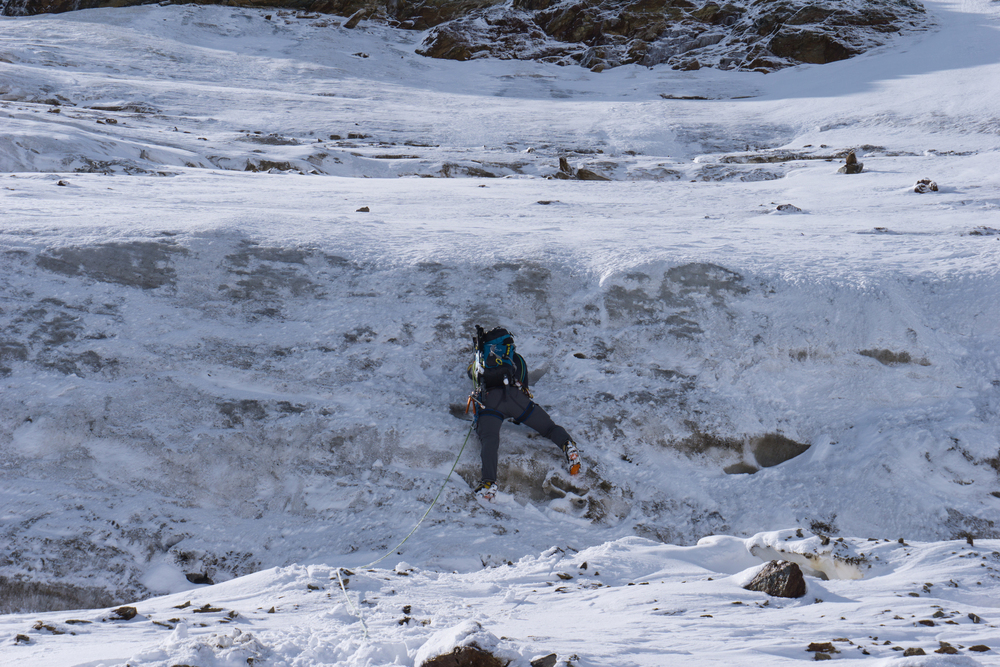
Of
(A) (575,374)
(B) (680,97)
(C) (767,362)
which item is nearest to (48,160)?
(A) (575,374)

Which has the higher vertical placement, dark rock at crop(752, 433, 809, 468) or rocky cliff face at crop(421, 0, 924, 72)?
rocky cliff face at crop(421, 0, 924, 72)

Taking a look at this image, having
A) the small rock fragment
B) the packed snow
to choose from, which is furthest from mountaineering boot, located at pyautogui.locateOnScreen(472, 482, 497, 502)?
the small rock fragment

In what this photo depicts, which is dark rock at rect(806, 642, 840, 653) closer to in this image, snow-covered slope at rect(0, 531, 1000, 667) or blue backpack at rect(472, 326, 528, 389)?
snow-covered slope at rect(0, 531, 1000, 667)

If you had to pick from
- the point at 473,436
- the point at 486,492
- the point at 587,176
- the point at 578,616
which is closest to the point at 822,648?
the point at 578,616

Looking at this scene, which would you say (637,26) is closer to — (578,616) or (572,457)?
(572,457)

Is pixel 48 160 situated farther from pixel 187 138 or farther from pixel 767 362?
pixel 767 362

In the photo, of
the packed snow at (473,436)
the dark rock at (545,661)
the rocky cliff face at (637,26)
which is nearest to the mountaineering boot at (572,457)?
the packed snow at (473,436)

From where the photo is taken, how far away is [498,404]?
5.56 metres

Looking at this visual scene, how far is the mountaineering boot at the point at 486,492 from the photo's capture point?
523 centimetres

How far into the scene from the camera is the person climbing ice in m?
5.32

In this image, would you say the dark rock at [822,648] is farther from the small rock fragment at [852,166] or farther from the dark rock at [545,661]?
the small rock fragment at [852,166]

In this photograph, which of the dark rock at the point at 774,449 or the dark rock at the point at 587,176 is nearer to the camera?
the dark rock at the point at 774,449

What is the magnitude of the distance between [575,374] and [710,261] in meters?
2.25

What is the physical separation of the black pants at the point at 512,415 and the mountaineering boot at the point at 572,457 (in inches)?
2.1
